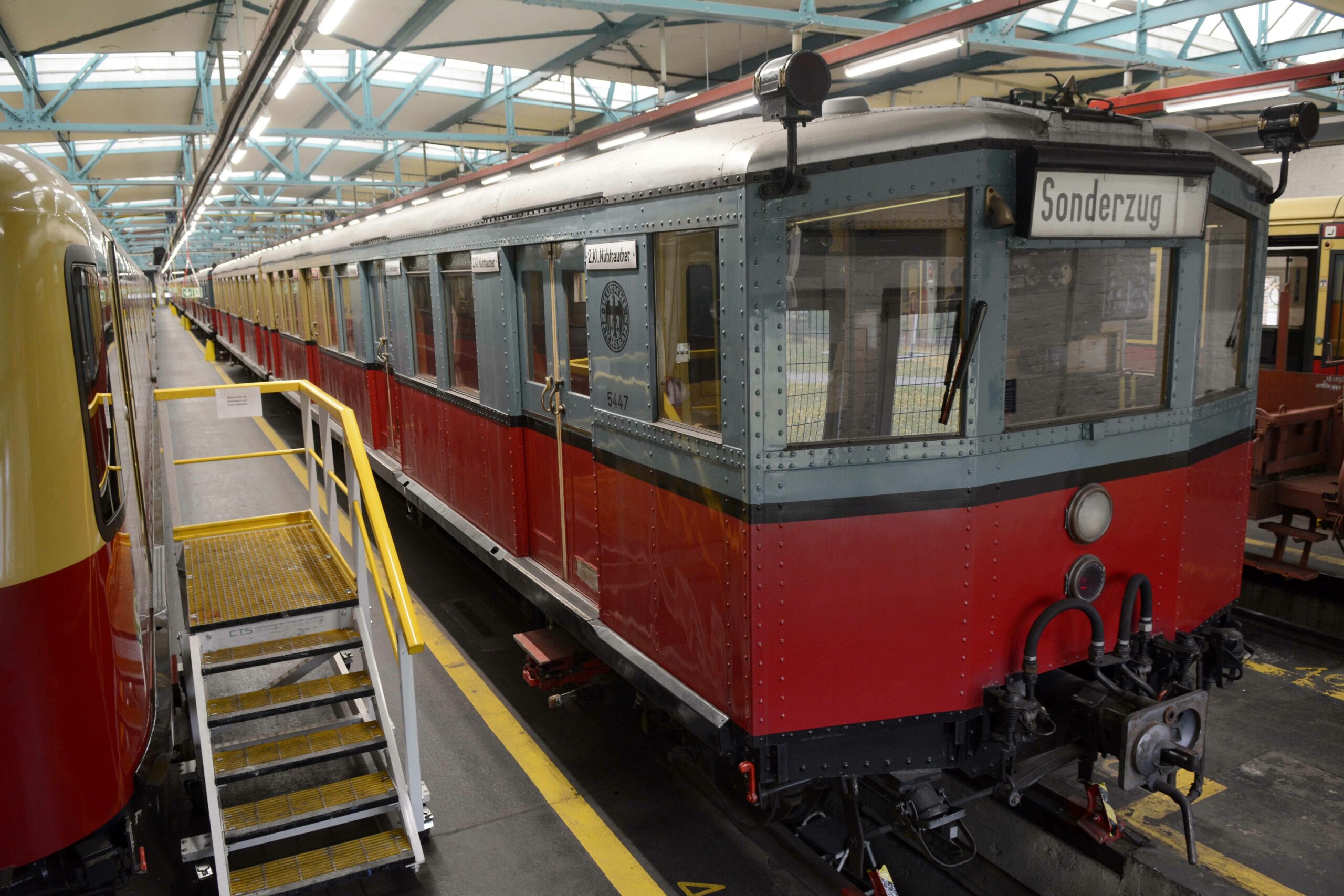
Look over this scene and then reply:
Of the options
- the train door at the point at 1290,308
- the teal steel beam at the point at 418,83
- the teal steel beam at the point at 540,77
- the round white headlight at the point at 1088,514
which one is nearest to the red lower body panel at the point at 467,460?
the round white headlight at the point at 1088,514

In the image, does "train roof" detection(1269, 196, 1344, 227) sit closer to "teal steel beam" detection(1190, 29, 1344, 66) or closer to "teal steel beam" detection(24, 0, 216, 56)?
"teal steel beam" detection(1190, 29, 1344, 66)

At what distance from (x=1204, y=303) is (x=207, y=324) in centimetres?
4429

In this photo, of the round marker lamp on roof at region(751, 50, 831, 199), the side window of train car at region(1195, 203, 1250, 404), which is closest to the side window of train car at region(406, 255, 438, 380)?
the round marker lamp on roof at region(751, 50, 831, 199)

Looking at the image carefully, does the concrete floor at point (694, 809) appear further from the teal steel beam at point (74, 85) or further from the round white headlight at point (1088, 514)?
the teal steel beam at point (74, 85)

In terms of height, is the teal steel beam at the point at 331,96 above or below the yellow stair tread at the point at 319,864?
above

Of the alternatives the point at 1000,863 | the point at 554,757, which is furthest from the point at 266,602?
the point at 1000,863

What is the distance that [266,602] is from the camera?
→ 195 inches

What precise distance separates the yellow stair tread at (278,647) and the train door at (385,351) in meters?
4.53

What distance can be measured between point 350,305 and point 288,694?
22.6 ft

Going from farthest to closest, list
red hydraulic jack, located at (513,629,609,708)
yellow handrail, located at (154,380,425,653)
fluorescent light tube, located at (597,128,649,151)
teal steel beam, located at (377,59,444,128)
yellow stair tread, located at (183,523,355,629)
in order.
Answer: teal steel beam, located at (377,59,444,128) → red hydraulic jack, located at (513,629,609,708) → fluorescent light tube, located at (597,128,649,151) → yellow stair tread, located at (183,523,355,629) → yellow handrail, located at (154,380,425,653)

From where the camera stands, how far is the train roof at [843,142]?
346cm

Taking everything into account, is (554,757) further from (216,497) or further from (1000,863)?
(216,497)

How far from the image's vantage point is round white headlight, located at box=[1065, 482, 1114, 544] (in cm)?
391

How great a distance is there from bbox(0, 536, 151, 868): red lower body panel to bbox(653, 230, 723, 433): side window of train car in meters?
2.20
